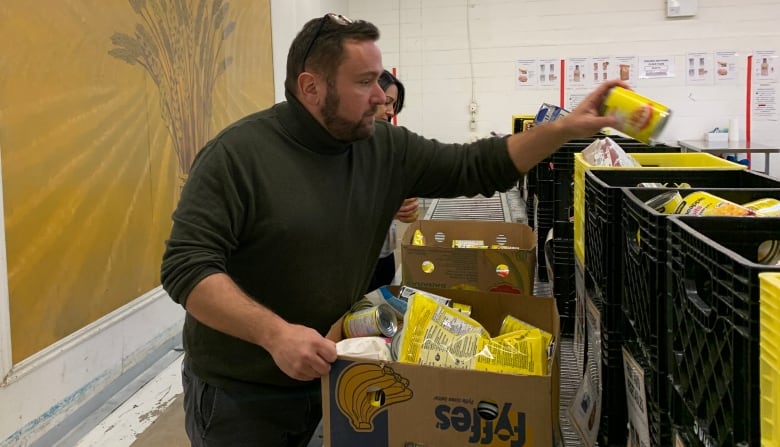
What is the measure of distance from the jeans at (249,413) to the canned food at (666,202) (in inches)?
37.8

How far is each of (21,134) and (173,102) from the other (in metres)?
1.26

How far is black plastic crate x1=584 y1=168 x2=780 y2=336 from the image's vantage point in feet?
3.20

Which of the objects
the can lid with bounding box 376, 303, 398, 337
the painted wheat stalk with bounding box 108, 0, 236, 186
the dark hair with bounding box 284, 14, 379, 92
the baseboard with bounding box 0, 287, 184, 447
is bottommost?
the baseboard with bounding box 0, 287, 184, 447

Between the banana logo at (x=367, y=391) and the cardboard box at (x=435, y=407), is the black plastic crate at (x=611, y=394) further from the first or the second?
the banana logo at (x=367, y=391)

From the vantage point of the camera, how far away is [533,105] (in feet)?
23.2

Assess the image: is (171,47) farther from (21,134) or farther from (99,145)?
(21,134)

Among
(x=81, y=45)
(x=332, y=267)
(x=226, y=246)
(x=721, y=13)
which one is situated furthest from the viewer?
(x=721, y=13)

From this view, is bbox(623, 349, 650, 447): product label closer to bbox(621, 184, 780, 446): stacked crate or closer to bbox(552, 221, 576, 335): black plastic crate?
bbox(621, 184, 780, 446): stacked crate

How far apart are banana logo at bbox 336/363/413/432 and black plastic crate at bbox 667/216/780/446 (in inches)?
17.7

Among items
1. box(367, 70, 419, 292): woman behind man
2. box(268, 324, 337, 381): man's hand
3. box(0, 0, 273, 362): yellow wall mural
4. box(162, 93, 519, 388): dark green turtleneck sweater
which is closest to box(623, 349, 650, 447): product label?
box(268, 324, 337, 381): man's hand

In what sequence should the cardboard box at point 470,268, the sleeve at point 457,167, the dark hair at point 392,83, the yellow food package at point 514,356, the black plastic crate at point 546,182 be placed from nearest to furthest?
1. the yellow food package at point 514,356
2. the sleeve at point 457,167
3. the cardboard box at point 470,268
4. the black plastic crate at point 546,182
5. the dark hair at point 392,83

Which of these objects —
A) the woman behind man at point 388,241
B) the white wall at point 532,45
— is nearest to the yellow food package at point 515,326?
the woman behind man at point 388,241

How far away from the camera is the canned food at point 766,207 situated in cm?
86

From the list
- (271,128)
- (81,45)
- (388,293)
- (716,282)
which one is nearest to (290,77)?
→ (271,128)
